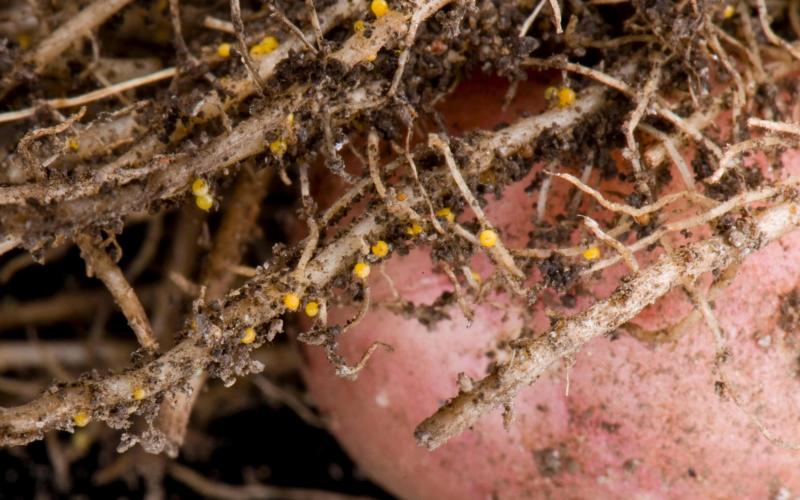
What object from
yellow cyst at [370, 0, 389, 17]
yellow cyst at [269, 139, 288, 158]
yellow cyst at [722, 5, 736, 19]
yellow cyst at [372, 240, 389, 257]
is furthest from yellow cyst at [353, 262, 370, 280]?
yellow cyst at [722, 5, 736, 19]

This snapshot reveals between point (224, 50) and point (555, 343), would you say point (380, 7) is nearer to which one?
point (224, 50)

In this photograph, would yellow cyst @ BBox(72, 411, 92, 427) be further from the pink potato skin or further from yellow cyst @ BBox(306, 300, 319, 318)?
the pink potato skin

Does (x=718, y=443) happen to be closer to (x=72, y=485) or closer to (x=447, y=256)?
(x=447, y=256)

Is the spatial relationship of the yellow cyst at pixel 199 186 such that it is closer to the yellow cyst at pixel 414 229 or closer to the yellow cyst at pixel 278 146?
the yellow cyst at pixel 278 146

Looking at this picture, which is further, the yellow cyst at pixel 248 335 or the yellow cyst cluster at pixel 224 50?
the yellow cyst cluster at pixel 224 50

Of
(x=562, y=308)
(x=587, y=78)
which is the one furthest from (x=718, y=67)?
(x=562, y=308)

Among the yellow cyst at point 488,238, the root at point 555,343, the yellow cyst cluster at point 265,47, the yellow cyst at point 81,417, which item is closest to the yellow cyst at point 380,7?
the yellow cyst cluster at point 265,47

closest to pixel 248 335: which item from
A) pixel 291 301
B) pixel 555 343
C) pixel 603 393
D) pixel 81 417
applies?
pixel 291 301
